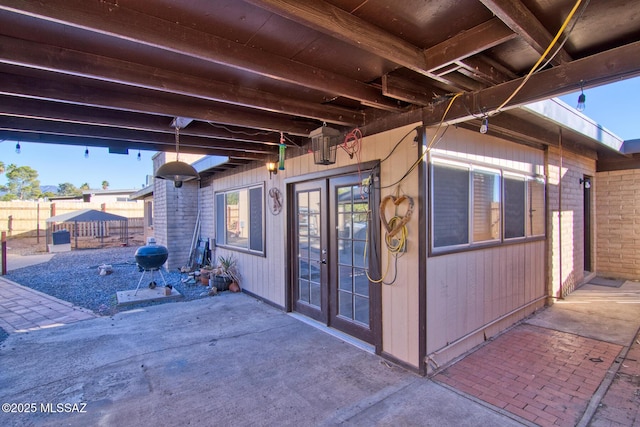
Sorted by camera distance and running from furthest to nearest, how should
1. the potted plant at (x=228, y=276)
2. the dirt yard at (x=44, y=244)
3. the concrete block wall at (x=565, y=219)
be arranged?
1. the dirt yard at (x=44, y=244)
2. the potted plant at (x=228, y=276)
3. the concrete block wall at (x=565, y=219)

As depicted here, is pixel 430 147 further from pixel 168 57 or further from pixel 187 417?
pixel 187 417

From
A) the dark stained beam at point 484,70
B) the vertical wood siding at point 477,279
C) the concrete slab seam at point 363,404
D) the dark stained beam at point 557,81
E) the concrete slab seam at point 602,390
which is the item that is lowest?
the concrete slab seam at point 363,404

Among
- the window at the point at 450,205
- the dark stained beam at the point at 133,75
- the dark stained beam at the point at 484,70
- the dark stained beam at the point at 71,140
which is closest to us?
the dark stained beam at the point at 133,75

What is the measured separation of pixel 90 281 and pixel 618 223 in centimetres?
1195

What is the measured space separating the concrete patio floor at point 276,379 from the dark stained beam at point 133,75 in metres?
2.56

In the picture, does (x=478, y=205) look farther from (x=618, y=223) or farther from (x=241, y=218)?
(x=618, y=223)

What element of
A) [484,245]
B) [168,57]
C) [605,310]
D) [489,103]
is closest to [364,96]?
[489,103]

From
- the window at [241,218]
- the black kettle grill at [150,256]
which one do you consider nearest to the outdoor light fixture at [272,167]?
the window at [241,218]

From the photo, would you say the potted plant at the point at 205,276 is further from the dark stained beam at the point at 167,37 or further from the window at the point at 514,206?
the window at the point at 514,206

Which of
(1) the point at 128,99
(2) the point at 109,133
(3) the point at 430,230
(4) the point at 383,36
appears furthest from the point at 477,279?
(2) the point at 109,133

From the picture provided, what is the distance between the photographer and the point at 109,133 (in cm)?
373

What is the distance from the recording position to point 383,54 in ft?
6.53

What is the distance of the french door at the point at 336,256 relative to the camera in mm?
3703

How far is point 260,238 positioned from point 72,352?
302 cm
